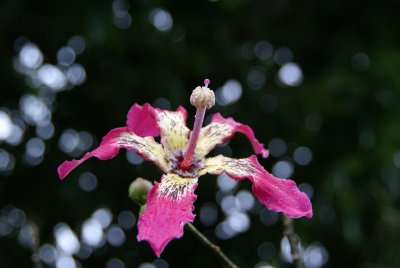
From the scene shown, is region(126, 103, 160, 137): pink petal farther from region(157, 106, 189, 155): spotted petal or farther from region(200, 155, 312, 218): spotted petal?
region(200, 155, 312, 218): spotted petal

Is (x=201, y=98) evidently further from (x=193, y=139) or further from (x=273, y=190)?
(x=273, y=190)

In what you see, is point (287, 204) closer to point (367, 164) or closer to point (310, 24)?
point (367, 164)

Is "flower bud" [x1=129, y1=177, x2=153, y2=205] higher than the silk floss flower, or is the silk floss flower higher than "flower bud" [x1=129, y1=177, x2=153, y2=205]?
the silk floss flower

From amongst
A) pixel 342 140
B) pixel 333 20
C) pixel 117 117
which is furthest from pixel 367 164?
pixel 117 117

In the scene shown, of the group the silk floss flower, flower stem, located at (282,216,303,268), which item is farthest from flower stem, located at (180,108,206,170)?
flower stem, located at (282,216,303,268)

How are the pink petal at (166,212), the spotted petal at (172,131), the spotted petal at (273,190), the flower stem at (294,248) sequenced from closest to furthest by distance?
1. the pink petal at (166,212)
2. the spotted petal at (273,190)
3. the flower stem at (294,248)
4. the spotted petal at (172,131)

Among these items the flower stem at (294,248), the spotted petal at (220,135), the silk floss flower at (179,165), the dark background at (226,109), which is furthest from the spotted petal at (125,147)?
the dark background at (226,109)

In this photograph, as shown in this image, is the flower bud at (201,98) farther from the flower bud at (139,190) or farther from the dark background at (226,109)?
the dark background at (226,109)
